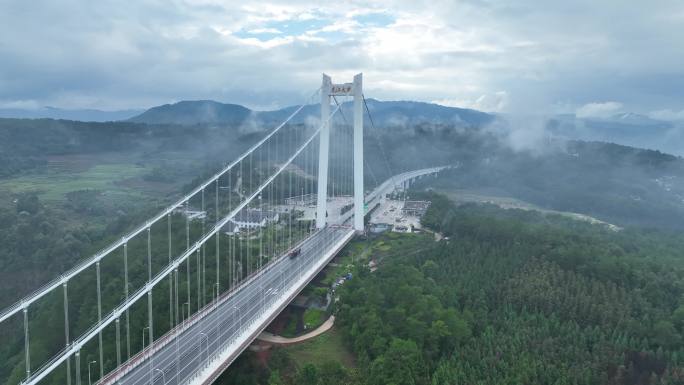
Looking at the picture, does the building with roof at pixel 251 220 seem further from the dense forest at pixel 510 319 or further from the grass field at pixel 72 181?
the grass field at pixel 72 181

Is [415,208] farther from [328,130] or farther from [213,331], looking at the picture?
[213,331]

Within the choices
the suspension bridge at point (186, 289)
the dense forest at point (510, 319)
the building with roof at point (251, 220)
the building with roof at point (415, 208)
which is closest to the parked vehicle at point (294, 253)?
the suspension bridge at point (186, 289)

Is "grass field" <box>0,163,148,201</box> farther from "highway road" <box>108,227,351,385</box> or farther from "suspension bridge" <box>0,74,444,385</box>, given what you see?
"highway road" <box>108,227,351,385</box>

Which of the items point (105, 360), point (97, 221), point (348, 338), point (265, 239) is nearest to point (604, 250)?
point (348, 338)

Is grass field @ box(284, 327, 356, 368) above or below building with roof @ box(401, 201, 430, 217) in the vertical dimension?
below

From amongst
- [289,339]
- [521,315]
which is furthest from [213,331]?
[521,315]

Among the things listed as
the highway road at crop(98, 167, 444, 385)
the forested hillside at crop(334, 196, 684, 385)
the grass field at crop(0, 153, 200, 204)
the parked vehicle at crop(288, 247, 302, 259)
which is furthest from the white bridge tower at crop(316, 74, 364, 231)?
the grass field at crop(0, 153, 200, 204)
